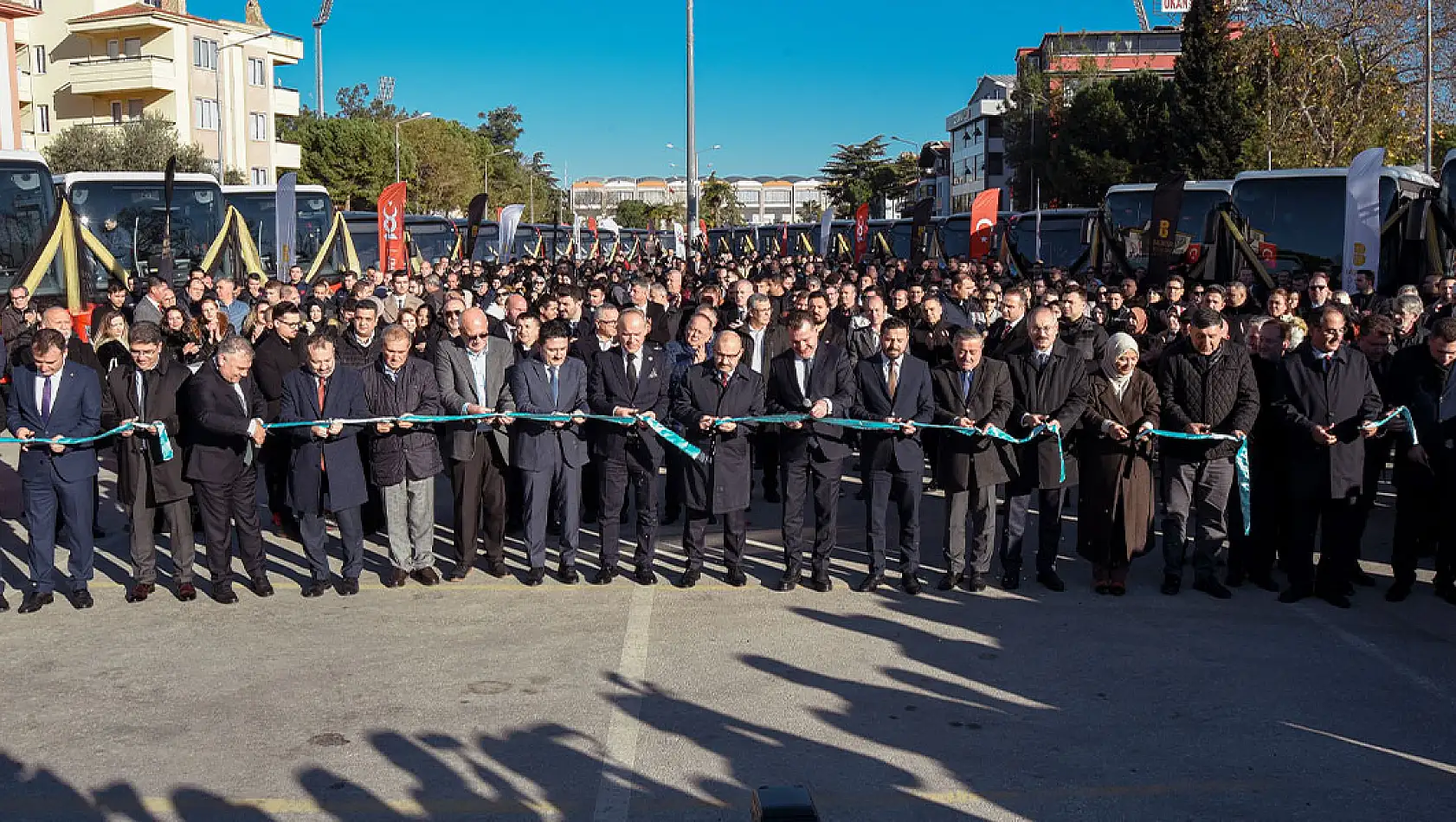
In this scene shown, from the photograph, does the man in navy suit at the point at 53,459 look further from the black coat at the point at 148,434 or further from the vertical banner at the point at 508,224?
the vertical banner at the point at 508,224

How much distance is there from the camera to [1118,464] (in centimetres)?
862

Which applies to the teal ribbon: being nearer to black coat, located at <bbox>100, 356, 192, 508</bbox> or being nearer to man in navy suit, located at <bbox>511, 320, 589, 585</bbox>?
man in navy suit, located at <bbox>511, 320, 589, 585</bbox>

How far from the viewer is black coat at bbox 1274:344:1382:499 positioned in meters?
8.30

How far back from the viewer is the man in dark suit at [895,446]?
8703mm

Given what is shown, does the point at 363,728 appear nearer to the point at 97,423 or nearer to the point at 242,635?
the point at 242,635

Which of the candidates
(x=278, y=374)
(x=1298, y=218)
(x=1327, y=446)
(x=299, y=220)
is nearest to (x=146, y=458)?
(x=278, y=374)

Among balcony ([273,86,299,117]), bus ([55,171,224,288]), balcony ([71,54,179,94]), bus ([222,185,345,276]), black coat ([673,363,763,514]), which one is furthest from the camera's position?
balcony ([273,86,299,117])

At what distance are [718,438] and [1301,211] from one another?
51.1ft

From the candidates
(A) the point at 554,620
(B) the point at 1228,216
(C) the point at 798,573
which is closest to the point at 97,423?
(A) the point at 554,620

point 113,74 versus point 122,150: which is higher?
point 113,74

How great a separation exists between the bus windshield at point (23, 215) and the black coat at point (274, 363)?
889 cm

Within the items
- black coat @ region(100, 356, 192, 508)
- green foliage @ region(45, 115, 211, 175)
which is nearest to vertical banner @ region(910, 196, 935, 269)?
black coat @ region(100, 356, 192, 508)

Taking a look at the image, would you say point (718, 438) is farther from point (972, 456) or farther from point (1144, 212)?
point (1144, 212)

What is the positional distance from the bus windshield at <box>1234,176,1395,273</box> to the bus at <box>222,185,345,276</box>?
17020 millimetres
